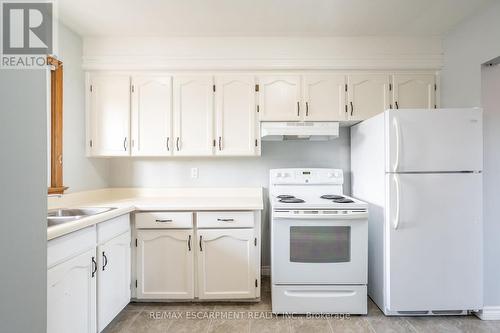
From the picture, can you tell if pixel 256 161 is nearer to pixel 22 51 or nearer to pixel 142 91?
pixel 142 91

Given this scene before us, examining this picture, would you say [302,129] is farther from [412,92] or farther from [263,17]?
[412,92]

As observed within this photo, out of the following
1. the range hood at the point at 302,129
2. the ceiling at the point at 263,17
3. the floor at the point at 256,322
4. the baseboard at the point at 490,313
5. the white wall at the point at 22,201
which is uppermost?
the ceiling at the point at 263,17

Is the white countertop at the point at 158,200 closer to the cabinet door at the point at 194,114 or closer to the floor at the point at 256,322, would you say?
the cabinet door at the point at 194,114

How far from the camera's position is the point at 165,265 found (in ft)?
6.74

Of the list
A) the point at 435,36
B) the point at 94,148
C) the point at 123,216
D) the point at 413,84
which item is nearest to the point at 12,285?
the point at 123,216

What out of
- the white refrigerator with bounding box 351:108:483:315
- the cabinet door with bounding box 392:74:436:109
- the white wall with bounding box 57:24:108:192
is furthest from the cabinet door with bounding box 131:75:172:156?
the cabinet door with bounding box 392:74:436:109

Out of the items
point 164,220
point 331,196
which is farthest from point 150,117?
point 331,196

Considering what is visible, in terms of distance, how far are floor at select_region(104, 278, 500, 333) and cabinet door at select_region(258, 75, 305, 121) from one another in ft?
5.62

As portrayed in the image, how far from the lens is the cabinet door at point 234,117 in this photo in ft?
7.73

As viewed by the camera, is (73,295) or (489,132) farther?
(489,132)

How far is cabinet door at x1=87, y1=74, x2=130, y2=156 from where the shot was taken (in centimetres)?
235

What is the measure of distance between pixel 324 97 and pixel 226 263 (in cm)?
177

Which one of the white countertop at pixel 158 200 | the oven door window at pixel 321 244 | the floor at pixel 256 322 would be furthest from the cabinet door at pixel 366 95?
the floor at pixel 256 322

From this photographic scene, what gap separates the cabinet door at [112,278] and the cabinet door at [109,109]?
0.89 meters
